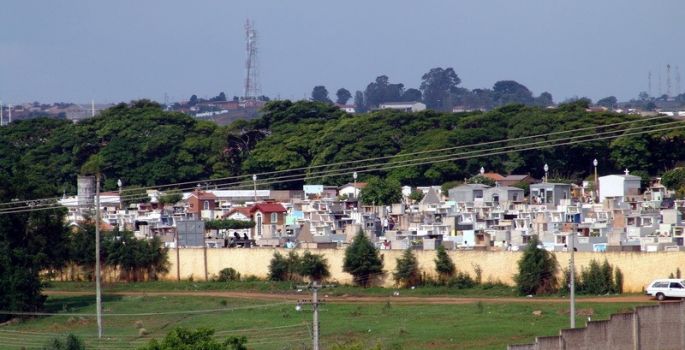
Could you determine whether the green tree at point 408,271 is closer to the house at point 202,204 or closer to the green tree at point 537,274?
the green tree at point 537,274

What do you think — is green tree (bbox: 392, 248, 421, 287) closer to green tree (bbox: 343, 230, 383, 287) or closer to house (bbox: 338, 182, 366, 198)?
green tree (bbox: 343, 230, 383, 287)

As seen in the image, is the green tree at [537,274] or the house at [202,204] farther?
the house at [202,204]

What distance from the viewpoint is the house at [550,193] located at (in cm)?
5769

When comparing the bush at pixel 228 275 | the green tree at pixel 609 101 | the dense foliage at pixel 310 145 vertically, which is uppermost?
the green tree at pixel 609 101

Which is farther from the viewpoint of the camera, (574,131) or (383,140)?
(383,140)

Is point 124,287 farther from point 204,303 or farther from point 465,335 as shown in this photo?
point 465,335

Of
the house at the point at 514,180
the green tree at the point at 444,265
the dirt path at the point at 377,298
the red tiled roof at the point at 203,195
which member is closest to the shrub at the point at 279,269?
the dirt path at the point at 377,298

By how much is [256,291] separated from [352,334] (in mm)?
9695

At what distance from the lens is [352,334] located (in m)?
32.6

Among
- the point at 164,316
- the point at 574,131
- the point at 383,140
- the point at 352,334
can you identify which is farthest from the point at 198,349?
the point at 383,140

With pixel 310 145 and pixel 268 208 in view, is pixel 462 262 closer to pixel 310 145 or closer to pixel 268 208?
pixel 268 208

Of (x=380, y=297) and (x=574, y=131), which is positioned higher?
(x=574, y=131)

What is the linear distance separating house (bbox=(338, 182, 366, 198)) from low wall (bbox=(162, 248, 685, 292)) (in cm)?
1860

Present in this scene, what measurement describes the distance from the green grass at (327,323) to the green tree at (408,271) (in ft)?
11.0
